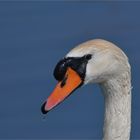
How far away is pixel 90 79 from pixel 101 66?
0.30 ft

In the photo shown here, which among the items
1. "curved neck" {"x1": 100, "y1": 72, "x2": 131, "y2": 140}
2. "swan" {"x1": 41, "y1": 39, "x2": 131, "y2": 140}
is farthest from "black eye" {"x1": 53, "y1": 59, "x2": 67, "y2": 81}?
"curved neck" {"x1": 100, "y1": 72, "x2": 131, "y2": 140}

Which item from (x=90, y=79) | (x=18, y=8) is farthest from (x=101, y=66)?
(x=18, y=8)

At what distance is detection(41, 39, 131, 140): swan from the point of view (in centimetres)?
551

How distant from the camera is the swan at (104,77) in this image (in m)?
5.51

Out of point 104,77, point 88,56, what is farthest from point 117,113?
point 88,56

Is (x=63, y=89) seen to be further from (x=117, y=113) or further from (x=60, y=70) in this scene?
(x=117, y=113)

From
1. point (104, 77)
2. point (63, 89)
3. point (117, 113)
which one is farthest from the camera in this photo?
point (117, 113)

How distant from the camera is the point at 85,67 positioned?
558cm

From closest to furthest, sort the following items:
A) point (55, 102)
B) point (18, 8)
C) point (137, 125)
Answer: point (55, 102)
point (137, 125)
point (18, 8)

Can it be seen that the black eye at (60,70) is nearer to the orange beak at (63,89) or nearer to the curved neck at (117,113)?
the orange beak at (63,89)

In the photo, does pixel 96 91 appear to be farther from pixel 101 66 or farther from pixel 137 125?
pixel 101 66

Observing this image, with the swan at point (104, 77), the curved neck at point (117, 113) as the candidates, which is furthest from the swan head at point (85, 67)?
the curved neck at point (117, 113)

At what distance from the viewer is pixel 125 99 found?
5.79 meters

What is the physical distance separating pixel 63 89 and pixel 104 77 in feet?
0.82
